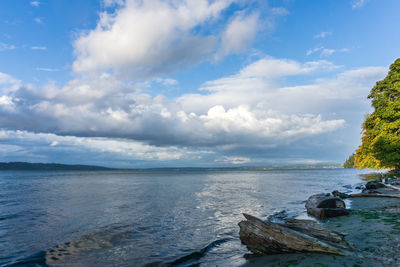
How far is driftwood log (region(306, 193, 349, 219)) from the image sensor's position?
17.1 metres

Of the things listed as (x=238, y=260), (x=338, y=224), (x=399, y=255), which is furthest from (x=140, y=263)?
(x=338, y=224)

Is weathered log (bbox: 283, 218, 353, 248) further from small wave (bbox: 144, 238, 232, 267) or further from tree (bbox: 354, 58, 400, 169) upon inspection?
tree (bbox: 354, 58, 400, 169)

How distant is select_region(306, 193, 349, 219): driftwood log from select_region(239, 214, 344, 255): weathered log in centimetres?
913

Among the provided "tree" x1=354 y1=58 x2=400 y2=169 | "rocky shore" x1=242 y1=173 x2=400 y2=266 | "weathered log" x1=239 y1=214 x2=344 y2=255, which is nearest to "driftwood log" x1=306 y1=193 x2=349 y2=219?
"rocky shore" x1=242 y1=173 x2=400 y2=266

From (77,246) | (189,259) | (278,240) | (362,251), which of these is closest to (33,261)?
(77,246)

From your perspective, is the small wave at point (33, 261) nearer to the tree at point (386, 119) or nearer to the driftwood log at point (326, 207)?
the driftwood log at point (326, 207)

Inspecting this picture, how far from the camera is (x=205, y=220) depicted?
19.8 meters

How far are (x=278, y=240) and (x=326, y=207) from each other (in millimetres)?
11801

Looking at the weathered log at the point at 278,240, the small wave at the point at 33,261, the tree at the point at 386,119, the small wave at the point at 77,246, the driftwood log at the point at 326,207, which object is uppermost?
the tree at the point at 386,119

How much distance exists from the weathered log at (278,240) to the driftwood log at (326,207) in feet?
30.0

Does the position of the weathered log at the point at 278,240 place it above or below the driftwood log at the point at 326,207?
above

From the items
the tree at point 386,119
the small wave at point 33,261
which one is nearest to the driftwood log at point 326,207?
the small wave at point 33,261

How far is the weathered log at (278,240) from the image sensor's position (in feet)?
30.2

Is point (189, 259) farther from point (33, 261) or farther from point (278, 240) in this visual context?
point (33, 261)
